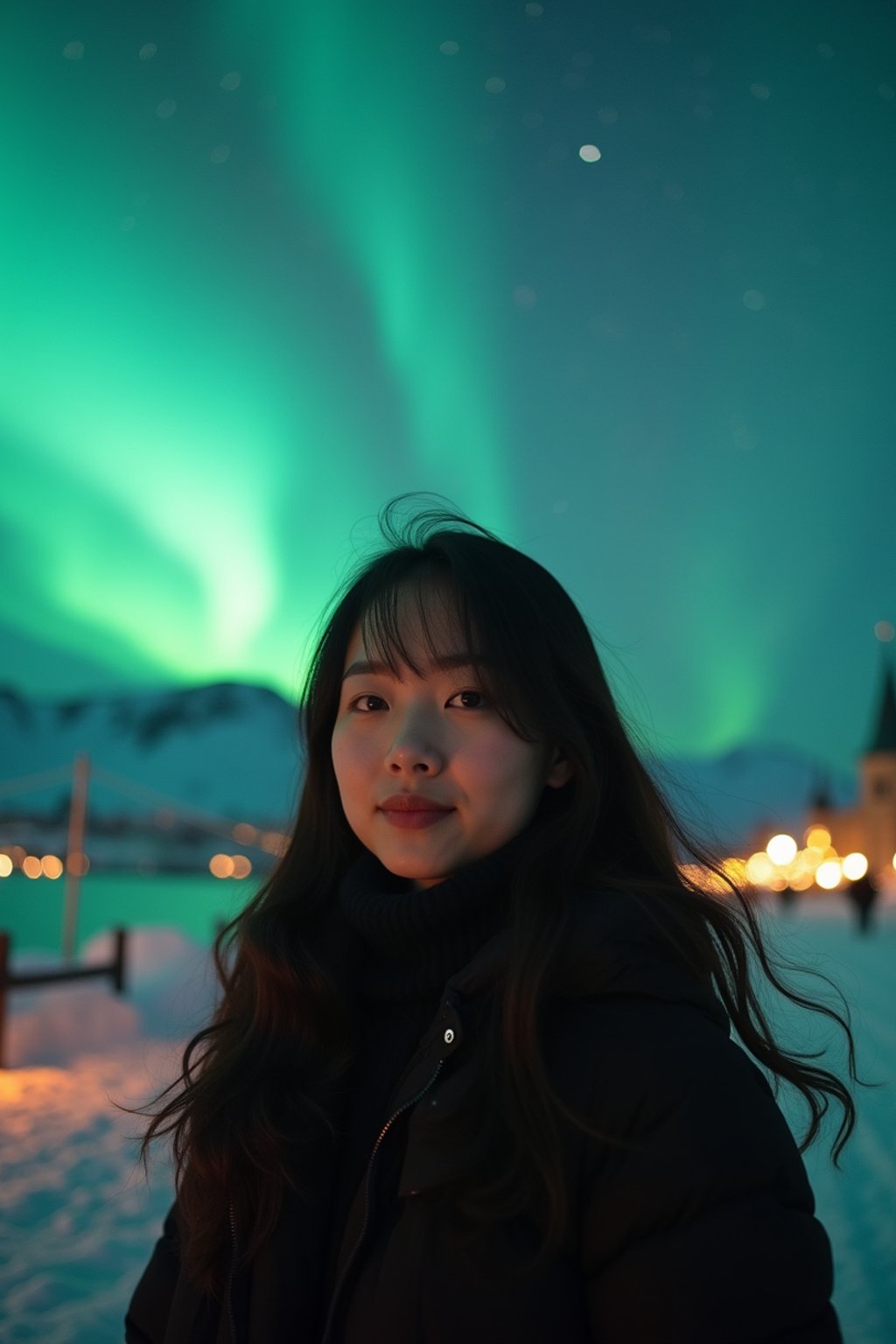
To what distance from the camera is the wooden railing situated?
6688 millimetres

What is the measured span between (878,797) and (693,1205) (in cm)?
6131

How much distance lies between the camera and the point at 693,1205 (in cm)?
117

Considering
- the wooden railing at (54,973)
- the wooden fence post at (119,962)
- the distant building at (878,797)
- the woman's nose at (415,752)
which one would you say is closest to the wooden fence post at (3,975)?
the wooden railing at (54,973)

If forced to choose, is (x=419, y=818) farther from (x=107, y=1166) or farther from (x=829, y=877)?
(x=829, y=877)

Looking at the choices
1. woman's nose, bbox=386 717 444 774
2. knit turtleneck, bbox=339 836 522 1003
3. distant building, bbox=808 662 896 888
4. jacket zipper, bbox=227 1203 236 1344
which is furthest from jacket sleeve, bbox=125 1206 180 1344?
distant building, bbox=808 662 896 888

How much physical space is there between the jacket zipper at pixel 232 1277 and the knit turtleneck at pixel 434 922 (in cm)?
41

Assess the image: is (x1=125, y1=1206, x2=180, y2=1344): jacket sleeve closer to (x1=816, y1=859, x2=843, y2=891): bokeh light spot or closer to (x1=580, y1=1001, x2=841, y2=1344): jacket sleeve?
(x1=580, y1=1001, x2=841, y2=1344): jacket sleeve

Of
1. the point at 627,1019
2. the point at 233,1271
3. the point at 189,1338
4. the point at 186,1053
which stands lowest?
the point at 189,1338

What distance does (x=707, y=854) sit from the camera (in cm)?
198

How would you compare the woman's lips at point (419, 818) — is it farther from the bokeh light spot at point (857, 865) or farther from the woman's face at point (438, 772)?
the bokeh light spot at point (857, 865)

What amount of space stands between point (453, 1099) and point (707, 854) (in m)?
0.90

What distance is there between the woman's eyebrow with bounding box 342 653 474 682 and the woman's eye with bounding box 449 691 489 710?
0.05 meters

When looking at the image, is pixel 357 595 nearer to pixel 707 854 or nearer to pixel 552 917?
pixel 552 917

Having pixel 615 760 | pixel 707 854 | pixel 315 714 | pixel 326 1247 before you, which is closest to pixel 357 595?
pixel 315 714
